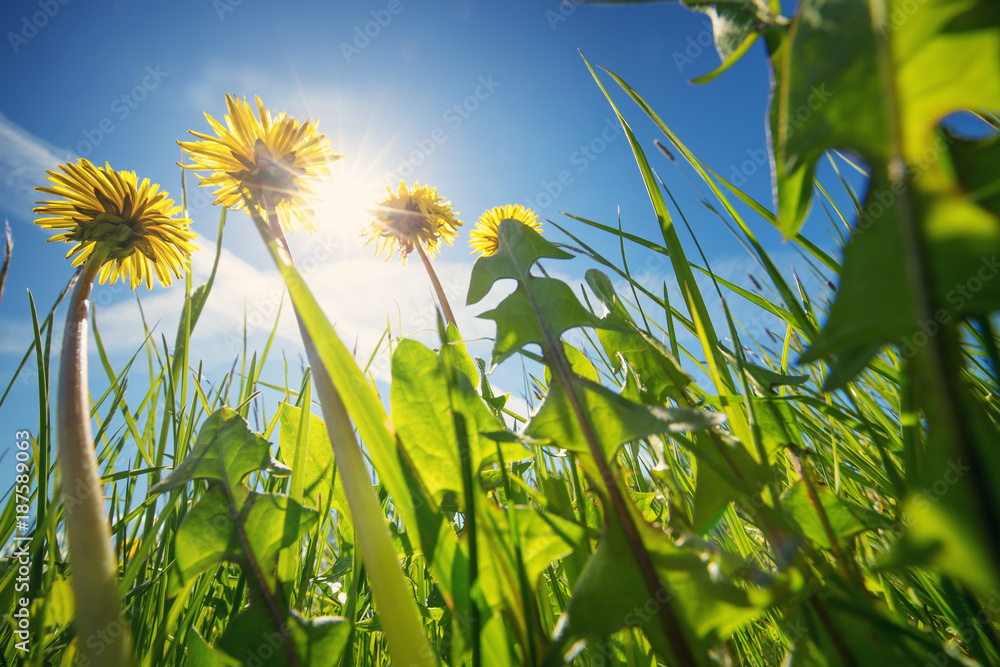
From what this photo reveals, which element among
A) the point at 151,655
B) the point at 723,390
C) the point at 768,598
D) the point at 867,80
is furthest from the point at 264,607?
the point at 867,80

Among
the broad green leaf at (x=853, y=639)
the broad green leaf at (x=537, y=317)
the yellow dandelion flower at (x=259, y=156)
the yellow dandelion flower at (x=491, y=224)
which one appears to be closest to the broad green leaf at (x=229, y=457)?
the broad green leaf at (x=537, y=317)

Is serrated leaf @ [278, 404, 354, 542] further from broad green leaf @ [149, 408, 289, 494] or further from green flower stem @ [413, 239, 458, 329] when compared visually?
green flower stem @ [413, 239, 458, 329]

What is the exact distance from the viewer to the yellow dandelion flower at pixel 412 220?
116 inches

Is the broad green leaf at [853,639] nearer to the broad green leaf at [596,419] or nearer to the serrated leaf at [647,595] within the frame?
the serrated leaf at [647,595]

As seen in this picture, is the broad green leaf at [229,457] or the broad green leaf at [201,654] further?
the broad green leaf at [229,457]

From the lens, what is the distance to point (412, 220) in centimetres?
301

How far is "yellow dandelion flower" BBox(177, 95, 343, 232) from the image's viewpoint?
1.48 metres

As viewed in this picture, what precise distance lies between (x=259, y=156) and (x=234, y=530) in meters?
1.33

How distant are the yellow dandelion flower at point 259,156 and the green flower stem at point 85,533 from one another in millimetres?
847

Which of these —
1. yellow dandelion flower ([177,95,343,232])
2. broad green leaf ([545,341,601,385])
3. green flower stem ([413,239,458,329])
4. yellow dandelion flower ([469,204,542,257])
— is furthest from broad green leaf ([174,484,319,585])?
yellow dandelion flower ([469,204,542,257])

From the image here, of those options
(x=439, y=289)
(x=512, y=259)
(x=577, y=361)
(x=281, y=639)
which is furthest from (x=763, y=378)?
(x=439, y=289)

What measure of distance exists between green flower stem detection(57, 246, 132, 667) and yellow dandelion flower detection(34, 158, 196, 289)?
807 millimetres

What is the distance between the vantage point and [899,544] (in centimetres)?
33

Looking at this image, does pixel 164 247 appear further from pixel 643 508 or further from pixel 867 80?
pixel 867 80
